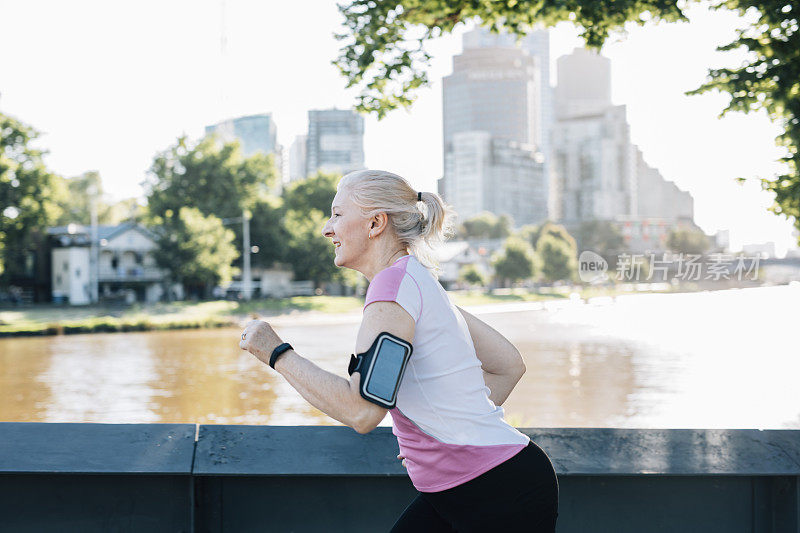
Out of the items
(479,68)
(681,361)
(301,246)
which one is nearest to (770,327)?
(681,361)

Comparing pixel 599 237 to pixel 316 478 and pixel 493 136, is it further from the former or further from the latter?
pixel 493 136

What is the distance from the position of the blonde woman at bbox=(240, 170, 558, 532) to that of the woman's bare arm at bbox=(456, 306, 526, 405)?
0.71ft

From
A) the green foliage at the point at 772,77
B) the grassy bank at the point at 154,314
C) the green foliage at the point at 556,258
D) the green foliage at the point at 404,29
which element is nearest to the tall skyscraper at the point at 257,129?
the green foliage at the point at 556,258

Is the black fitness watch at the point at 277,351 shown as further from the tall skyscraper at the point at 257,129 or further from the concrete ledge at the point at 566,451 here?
the tall skyscraper at the point at 257,129

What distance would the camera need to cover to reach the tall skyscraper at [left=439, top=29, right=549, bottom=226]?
108m

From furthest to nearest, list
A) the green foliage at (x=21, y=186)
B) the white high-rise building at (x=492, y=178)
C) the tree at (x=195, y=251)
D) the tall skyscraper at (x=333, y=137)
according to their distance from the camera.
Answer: the white high-rise building at (x=492, y=178) < the tall skyscraper at (x=333, y=137) < the tree at (x=195, y=251) < the green foliage at (x=21, y=186)

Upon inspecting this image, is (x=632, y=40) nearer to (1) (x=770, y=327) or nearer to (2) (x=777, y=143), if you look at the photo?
(2) (x=777, y=143)

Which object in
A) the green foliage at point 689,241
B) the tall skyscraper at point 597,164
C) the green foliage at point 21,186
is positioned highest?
the tall skyscraper at point 597,164

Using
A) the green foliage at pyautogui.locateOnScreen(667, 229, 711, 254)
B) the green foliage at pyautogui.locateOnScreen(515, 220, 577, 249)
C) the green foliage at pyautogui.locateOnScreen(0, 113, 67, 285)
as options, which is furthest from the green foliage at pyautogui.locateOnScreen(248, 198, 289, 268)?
the green foliage at pyautogui.locateOnScreen(515, 220, 577, 249)

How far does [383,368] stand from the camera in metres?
1.28

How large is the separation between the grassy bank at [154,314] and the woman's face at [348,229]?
1146 inches

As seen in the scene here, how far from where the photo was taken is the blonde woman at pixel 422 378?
130 centimetres

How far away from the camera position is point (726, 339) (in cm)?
3431

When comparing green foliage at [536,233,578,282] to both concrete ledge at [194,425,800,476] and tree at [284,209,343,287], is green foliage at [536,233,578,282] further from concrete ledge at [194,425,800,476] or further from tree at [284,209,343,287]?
concrete ledge at [194,425,800,476]
